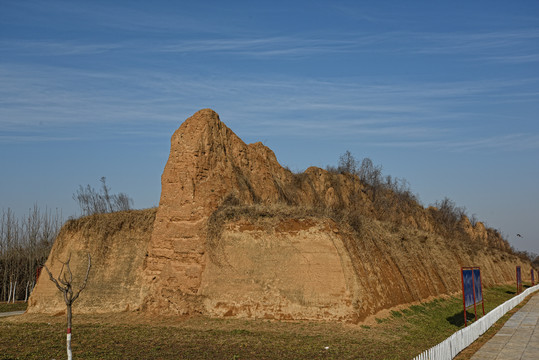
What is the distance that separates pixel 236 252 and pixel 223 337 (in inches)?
168

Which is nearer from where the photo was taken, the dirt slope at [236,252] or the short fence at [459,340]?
the short fence at [459,340]

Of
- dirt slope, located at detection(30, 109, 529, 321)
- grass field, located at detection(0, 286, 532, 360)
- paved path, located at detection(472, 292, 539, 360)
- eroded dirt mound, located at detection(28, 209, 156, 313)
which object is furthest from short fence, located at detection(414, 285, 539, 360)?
eroded dirt mound, located at detection(28, 209, 156, 313)

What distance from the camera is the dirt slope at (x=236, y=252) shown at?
19203 millimetres

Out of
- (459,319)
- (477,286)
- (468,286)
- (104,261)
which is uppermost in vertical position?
(104,261)

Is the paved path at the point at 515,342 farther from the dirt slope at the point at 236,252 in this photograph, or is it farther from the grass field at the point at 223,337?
the dirt slope at the point at 236,252

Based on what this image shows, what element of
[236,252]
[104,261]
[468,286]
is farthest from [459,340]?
[104,261]

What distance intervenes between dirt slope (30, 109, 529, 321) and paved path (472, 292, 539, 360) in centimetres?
432

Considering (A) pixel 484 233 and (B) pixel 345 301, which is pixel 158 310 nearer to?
(B) pixel 345 301

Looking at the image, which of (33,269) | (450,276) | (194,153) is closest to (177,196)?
(194,153)

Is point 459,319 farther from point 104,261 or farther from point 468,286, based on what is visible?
point 104,261

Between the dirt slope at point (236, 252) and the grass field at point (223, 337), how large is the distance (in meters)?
0.78

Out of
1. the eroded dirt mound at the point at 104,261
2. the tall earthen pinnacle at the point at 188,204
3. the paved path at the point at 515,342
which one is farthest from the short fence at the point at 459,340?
the eroded dirt mound at the point at 104,261

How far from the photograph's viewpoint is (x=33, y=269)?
39344 millimetres

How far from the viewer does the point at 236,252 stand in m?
20.7
